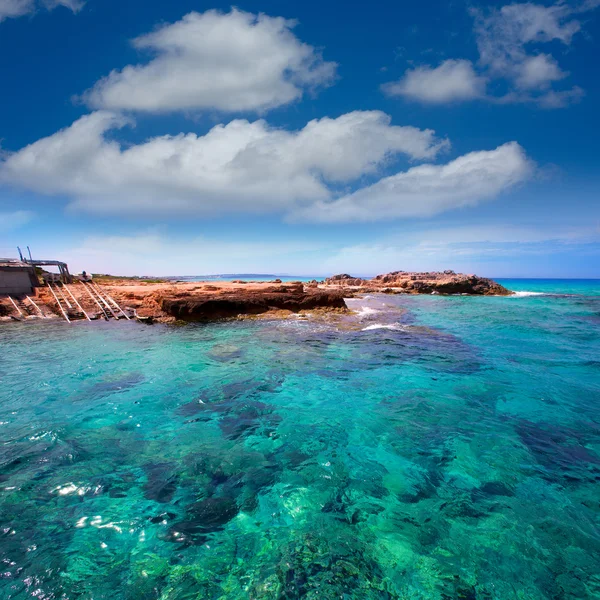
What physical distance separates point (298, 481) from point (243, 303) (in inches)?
774

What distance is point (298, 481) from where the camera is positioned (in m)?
5.77

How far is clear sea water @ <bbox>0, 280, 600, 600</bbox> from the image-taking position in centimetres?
393

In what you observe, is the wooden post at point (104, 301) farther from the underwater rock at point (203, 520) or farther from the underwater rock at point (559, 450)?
the underwater rock at point (559, 450)

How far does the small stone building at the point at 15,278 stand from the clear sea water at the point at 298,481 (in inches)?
762

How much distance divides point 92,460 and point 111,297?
2690 centimetres

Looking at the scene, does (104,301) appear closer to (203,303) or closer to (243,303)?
(203,303)

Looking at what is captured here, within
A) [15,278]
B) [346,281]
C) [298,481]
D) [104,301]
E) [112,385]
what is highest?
[346,281]

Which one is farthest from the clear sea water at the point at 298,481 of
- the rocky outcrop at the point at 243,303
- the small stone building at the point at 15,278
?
the small stone building at the point at 15,278

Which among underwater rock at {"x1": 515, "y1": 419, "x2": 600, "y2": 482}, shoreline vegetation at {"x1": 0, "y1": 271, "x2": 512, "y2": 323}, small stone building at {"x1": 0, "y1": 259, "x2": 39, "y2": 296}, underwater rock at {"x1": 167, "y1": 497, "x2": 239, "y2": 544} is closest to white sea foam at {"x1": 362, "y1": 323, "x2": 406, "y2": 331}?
shoreline vegetation at {"x1": 0, "y1": 271, "x2": 512, "y2": 323}

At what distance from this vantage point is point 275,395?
9859 mm

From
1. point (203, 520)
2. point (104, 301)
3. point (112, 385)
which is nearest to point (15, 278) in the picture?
point (104, 301)

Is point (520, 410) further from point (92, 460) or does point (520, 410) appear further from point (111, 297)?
point (111, 297)

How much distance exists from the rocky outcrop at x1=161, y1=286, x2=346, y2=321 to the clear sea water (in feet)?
33.2

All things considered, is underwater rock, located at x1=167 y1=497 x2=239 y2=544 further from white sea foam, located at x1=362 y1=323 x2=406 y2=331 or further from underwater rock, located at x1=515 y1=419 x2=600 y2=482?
white sea foam, located at x1=362 y1=323 x2=406 y2=331
